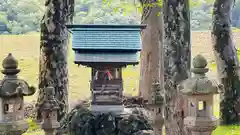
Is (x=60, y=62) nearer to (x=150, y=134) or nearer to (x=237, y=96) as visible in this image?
(x=150, y=134)

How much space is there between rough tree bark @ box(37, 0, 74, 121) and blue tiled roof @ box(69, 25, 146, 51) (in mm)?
3706

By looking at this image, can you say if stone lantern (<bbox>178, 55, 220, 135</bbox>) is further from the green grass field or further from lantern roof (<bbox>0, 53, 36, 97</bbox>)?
the green grass field

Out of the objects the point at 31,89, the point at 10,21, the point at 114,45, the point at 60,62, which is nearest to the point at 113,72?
the point at 114,45

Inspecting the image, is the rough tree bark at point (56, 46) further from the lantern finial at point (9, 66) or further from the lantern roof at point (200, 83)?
the lantern roof at point (200, 83)

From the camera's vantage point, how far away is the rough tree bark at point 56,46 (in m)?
11.7

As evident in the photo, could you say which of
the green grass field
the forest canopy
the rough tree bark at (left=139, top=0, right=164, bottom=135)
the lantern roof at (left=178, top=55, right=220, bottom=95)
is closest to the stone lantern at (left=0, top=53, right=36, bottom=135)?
the lantern roof at (left=178, top=55, right=220, bottom=95)

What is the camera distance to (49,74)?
1193cm

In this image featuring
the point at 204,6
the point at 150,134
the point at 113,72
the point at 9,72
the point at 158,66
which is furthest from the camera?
the point at 204,6

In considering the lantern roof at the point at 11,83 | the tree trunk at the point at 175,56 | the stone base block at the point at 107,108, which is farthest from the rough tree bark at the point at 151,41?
the lantern roof at the point at 11,83

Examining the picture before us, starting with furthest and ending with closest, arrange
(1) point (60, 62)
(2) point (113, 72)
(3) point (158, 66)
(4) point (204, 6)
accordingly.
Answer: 1. (4) point (204, 6)
2. (3) point (158, 66)
3. (1) point (60, 62)
4. (2) point (113, 72)

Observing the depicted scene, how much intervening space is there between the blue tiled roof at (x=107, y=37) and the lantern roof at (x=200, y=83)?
1.47 metres

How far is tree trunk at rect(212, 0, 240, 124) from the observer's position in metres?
14.0

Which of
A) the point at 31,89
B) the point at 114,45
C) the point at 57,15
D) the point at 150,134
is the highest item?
the point at 57,15

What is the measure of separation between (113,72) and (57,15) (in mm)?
4090
